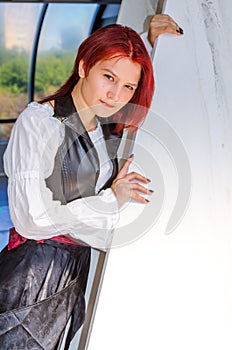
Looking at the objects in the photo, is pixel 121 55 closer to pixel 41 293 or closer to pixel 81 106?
pixel 81 106

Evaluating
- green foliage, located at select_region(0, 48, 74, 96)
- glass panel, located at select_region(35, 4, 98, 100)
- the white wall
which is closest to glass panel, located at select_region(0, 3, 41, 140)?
green foliage, located at select_region(0, 48, 74, 96)

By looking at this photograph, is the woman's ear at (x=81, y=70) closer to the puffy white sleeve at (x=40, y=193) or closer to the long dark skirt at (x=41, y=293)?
the puffy white sleeve at (x=40, y=193)

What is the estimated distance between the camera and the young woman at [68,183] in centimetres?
149

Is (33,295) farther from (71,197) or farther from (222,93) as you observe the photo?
(222,93)

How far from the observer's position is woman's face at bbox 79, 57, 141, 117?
153cm

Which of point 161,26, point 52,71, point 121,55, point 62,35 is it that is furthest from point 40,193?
point 62,35

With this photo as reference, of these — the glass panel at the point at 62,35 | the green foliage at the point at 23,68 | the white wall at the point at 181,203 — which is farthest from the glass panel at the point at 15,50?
the white wall at the point at 181,203

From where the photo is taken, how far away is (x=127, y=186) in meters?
1.58

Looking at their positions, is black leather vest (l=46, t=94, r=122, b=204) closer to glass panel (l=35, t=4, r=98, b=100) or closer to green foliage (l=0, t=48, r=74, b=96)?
green foliage (l=0, t=48, r=74, b=96)

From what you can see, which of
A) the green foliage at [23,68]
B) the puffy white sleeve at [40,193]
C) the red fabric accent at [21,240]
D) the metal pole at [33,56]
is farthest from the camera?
the green foliage at [23,68]

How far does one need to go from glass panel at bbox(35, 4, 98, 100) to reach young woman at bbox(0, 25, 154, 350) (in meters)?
3.60

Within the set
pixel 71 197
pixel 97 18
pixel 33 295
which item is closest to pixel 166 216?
pixel 71 197

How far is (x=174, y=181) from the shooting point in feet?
5.52

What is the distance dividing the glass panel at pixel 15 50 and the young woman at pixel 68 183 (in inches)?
135
